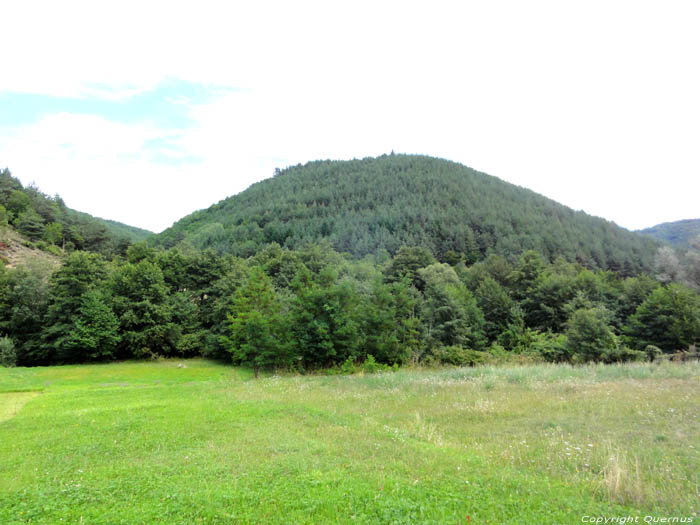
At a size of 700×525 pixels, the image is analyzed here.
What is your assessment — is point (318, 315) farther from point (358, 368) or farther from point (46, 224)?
point (46, 224)

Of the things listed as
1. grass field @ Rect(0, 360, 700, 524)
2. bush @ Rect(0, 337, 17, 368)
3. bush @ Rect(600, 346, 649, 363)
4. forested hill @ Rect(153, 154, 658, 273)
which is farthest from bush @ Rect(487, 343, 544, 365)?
forested hill @ Rect(153, 154, 658, 273)

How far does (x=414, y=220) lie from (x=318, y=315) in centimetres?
9466

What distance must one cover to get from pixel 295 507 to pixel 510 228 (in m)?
118

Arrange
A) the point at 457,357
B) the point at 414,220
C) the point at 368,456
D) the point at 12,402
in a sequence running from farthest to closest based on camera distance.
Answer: the point at 414,220 < the point at 457,357 < the point at 12,402 < the point at 368,456

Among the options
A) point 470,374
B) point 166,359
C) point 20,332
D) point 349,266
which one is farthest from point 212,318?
point 470,374

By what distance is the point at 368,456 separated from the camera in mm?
8555

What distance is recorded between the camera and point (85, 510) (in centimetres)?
616

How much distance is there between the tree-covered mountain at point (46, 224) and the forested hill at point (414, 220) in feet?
72.5

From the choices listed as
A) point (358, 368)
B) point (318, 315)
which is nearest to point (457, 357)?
point (358, 368)

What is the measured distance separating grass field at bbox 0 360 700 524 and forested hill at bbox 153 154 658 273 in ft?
279

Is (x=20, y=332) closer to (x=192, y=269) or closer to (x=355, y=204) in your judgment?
(x=192, y=269)

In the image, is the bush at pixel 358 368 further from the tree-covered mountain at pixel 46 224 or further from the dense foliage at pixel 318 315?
the tree-covered mountain at pixel 46 224

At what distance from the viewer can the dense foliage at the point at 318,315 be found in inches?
1233

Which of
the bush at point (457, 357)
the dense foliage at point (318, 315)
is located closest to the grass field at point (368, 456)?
the dense foliage at point (318, 315)
